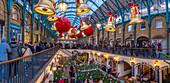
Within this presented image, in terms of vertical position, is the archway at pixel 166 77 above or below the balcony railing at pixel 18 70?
below

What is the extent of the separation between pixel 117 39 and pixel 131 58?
10.5 metres

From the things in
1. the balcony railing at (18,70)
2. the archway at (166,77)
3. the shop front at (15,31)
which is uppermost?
the shop front at (15,31)

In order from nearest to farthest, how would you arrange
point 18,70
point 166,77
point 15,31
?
point 18,70 < point 15,31 < point 166,77

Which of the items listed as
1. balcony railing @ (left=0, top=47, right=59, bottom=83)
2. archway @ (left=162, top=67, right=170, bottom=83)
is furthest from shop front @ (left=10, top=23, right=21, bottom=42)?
archway @ (left=162, top=67, right=170, bottom=83)

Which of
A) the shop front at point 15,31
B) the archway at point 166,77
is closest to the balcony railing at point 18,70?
the shop front at point 15,31

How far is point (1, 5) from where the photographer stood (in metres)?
9.43

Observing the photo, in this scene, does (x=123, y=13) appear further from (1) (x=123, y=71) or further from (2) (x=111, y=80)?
(2) (x=111, y=80)

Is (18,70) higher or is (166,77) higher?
(18,70)

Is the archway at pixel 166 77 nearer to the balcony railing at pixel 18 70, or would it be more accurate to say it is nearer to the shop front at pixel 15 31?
the balcony railing at pixel 18 70

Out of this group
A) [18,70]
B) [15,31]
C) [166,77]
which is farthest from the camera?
[166,77]

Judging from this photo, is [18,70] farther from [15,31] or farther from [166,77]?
[166,77]

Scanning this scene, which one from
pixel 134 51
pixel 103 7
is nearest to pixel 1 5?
pixel 134 51

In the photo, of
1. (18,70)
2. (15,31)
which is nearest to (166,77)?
(18,70)

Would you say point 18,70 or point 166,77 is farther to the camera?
point 166,77
